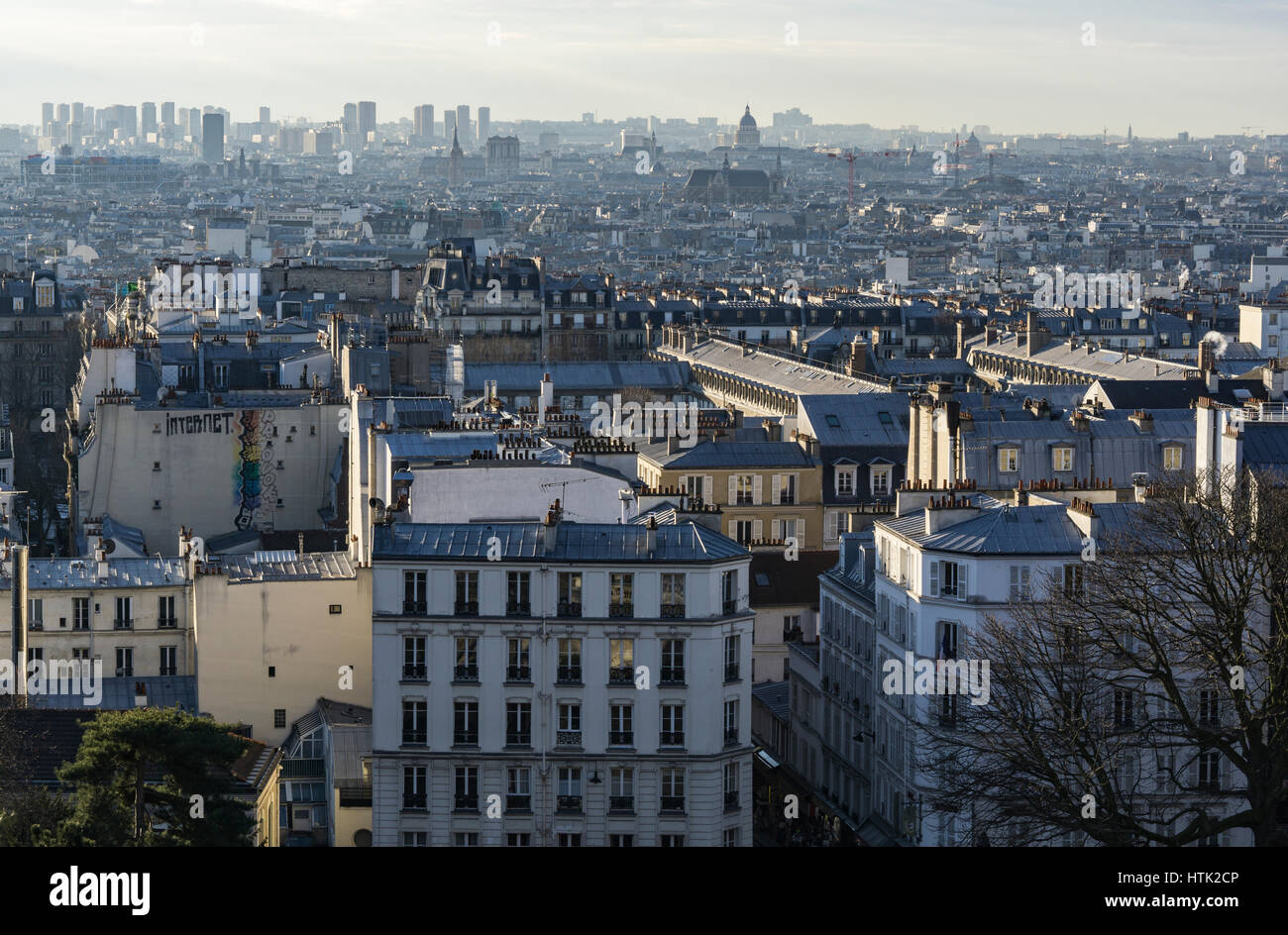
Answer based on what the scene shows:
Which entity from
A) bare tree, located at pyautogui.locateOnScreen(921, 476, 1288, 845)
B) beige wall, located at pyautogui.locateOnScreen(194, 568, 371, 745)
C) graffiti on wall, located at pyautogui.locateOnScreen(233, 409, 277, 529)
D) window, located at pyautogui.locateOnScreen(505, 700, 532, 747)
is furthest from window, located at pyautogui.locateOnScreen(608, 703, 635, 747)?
graffiti on wall, located at pyautogui.locateOnScreen(233, 409, 277, 529)

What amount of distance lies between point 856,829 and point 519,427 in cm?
1006

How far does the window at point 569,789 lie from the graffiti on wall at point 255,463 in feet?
64.6

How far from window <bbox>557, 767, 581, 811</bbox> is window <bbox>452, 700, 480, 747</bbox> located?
0.85 metres

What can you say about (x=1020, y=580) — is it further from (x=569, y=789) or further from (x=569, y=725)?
(x=569, y=789)

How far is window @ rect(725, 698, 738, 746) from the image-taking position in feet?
73.0

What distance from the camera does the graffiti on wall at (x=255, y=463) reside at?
40.9 meters

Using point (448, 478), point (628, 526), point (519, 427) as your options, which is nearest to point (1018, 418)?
point (519, 427)

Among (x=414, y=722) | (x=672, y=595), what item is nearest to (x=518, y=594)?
(x=672, y=595)

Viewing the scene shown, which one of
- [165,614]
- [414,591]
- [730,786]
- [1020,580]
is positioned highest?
[1020,580]

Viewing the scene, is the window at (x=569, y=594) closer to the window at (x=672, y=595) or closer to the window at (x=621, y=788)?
the window at (x=672, y=595)

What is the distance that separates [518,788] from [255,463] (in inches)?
788

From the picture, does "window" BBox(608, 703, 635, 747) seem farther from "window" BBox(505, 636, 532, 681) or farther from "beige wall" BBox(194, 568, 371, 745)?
"beige wall" BBox(194, 568, 371, 745)

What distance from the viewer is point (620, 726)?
22.0 m

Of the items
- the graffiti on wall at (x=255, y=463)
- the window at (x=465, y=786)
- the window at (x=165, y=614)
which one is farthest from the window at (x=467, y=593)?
the graffiti on wall at (x=255, y=463)
